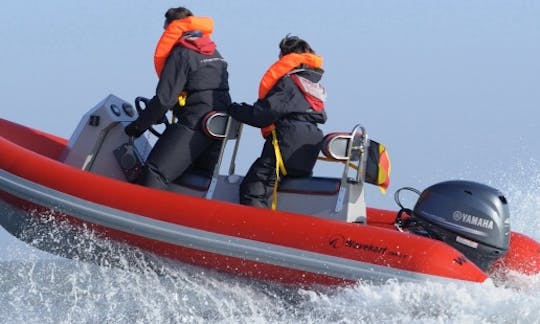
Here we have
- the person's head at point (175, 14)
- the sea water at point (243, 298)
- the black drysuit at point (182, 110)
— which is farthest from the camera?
the person's head at point (175, 14)

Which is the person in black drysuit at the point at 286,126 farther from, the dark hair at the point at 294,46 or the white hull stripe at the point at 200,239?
the white hull stripe at the point at 200,239

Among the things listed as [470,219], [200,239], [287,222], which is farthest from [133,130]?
[470,219]

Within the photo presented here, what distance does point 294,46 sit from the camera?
571 cm

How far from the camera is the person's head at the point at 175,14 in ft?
20.1

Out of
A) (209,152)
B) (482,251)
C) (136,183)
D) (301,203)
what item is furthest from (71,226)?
(482,251)

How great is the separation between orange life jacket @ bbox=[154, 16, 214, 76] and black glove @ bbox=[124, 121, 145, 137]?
14.8 inches

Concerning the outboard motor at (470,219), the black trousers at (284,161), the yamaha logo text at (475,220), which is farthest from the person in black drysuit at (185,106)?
the yamaha logo text at (475,220)

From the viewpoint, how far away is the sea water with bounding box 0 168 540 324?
16.1ft

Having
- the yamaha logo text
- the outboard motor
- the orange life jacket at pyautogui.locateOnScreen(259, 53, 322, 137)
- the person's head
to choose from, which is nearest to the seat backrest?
the orange life jacket at pyautogui.locateOnScreen(259, 53, 322, 137)

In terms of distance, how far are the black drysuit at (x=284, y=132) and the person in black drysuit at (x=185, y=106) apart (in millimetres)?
336

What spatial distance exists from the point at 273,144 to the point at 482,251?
132cm

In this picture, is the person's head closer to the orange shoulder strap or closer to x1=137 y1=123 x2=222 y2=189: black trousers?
x1=137 y1=123 x2=222 y2=189: black trousers

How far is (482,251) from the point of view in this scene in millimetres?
5434

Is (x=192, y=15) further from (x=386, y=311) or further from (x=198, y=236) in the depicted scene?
(x=386, y=311)
